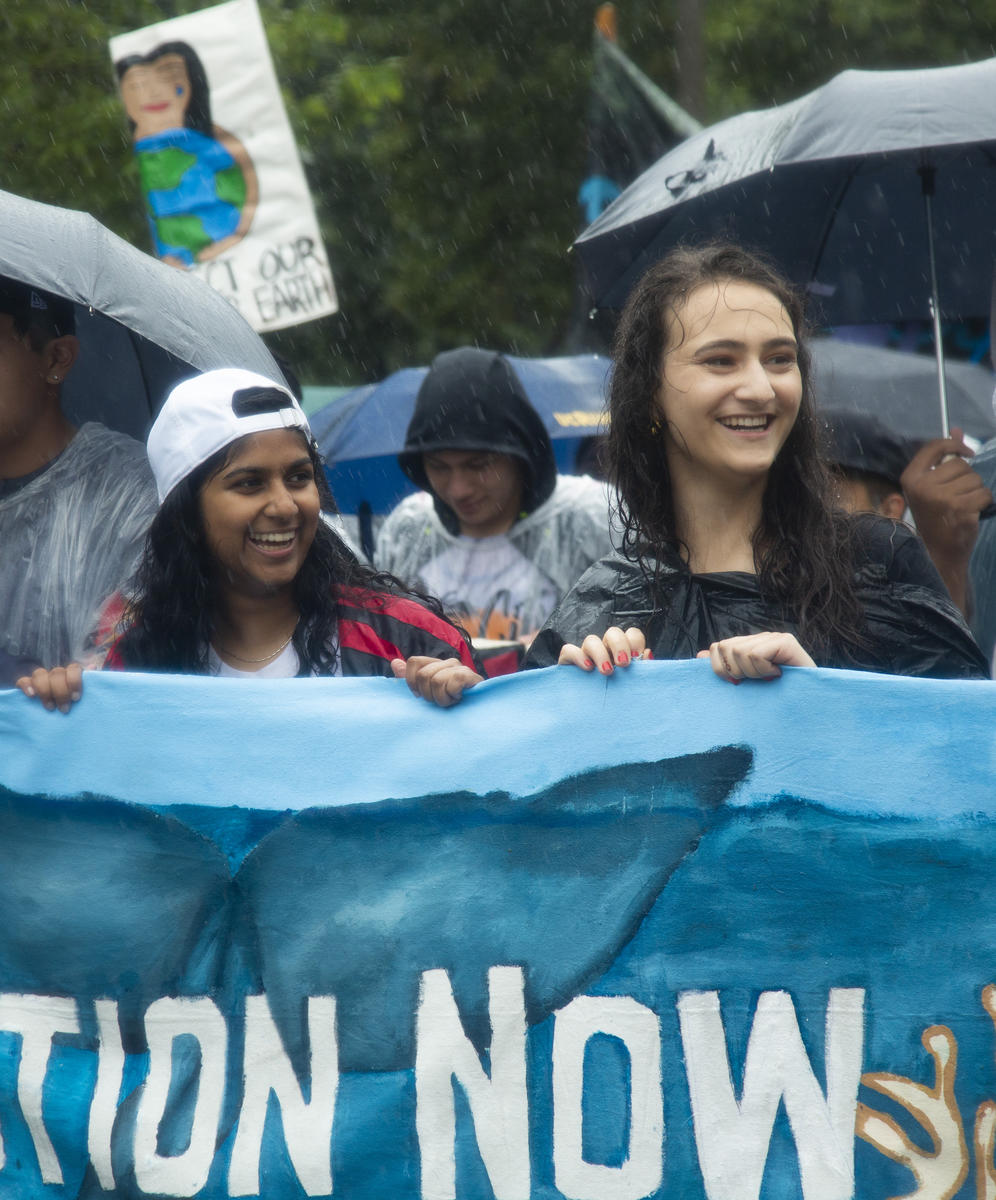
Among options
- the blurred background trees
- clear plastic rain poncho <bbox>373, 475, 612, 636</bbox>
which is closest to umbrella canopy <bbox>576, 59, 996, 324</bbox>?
clear plastic rain poncho <bbox>373, 475, 612, 636</bbox>

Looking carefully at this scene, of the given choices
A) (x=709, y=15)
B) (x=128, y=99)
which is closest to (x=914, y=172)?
(x=128, y=99)

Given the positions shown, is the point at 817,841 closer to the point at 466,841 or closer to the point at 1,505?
the point at 466,841

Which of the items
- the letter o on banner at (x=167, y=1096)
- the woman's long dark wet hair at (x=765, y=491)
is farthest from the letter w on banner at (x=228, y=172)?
the letter o on banner at (x=167, y=1096)

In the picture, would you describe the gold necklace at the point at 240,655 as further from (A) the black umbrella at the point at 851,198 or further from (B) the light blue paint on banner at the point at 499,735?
(A) the black umbrella at the point at 851,198

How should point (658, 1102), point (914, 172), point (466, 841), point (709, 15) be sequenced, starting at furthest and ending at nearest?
point (709, 15)
point (914, 172)
point (466, 841)
point (658, 1102)

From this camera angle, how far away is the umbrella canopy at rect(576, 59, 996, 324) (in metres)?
4.05

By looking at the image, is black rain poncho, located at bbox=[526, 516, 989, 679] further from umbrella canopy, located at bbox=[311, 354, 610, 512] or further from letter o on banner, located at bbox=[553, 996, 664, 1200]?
umbrella canopy, located at bbox=[311, 354, 610, 512]

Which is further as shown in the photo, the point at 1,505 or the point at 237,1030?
the point at 1,505

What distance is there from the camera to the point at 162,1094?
2643 millimetres

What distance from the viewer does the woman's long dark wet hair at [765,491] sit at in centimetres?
261

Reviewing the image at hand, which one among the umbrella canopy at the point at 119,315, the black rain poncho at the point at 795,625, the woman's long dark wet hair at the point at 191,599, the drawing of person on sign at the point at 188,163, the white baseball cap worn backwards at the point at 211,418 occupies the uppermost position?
the drawing of person on sign at the point at 188,163

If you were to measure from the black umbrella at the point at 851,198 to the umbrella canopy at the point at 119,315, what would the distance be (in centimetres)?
126

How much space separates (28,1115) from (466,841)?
0.83m

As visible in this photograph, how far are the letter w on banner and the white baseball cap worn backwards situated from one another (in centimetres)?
405
